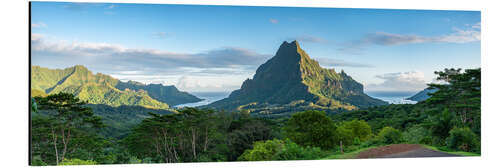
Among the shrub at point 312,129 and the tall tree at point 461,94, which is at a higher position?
the tall tree at point 461,94

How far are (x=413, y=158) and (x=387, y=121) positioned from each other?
229cm

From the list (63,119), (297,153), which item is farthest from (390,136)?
(63,119)

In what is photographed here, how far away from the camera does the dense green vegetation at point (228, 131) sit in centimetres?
878

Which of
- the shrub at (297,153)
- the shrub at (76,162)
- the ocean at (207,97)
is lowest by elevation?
the shrub at (76,162)

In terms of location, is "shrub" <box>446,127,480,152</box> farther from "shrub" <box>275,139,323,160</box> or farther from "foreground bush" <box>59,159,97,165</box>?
"foreground bush" <box>59,159,97,165</box>

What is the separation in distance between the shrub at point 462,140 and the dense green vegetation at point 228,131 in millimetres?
24

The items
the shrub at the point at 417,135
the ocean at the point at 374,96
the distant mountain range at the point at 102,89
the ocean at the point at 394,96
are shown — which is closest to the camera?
the distant mountain range at the point at 102,89

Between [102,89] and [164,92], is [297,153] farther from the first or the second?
[102,89]

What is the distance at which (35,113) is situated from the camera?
8.23 metres

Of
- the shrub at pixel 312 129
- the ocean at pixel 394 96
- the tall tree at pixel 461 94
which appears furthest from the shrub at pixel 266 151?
the tall tree at pixel 461 94

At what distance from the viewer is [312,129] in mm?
9703

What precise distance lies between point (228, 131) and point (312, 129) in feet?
8.19

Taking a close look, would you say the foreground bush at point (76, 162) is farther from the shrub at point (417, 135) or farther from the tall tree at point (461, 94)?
the tall tree at point (461, 94)
